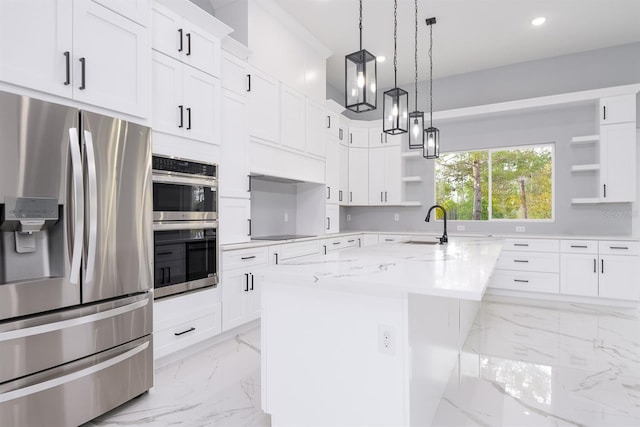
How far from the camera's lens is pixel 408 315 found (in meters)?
1.47

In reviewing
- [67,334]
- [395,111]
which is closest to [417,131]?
[395,111]

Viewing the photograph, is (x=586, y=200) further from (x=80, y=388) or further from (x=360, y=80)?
(x=80, y=388)

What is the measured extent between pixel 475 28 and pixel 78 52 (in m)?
4.23

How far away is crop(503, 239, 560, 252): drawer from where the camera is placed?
4.55 metres

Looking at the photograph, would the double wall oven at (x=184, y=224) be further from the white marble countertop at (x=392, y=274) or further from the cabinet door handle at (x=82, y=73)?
the white marble countertop at (x=392, y=274)

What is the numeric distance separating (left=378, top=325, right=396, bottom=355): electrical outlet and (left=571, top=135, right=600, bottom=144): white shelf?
4.69 metres

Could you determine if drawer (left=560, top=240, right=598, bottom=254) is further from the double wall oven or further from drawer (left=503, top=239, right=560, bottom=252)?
the double wall oven

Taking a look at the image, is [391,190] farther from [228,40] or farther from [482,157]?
[228,40]

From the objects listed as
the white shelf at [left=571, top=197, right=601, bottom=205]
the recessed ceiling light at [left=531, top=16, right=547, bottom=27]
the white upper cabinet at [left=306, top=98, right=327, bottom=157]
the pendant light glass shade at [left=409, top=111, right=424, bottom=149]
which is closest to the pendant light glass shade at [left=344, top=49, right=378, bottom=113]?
the pendant light glass shade at [left=409, top=111, right=424, bottom=149]

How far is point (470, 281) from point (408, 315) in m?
0.31

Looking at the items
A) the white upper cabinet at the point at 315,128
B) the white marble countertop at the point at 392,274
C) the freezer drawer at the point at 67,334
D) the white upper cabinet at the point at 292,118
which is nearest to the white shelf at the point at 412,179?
the white upper cabinet at the point at 315,128

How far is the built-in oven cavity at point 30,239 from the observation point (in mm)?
1623

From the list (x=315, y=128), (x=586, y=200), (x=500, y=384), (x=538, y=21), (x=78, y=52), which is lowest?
(x=500, y=384)

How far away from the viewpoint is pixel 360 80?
6.39ft
